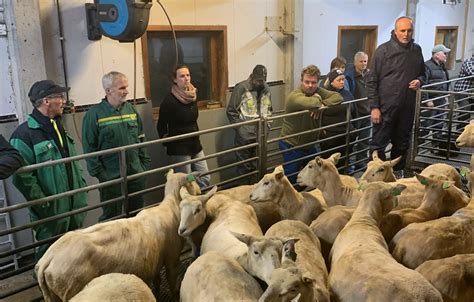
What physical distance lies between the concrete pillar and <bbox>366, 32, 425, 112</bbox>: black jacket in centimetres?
330

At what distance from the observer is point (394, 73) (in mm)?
4848

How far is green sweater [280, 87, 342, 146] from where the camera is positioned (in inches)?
180

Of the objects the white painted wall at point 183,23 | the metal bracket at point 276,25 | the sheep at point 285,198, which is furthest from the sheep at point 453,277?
the metal bracket at point 276,25

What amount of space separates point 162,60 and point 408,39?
2.74 metres

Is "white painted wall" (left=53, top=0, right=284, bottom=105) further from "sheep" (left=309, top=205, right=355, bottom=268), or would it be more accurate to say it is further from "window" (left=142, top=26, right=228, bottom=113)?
"sheep" (left=309, top=205, right=355, bottom=268)

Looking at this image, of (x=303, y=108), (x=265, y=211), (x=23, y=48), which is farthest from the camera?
(x=303, y=108)

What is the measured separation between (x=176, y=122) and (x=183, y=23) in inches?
57.3

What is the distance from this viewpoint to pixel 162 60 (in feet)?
18.0

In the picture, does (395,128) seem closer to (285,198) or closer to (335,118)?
(335,118)

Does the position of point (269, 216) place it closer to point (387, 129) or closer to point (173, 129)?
point (173, 129)

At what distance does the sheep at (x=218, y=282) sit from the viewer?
2168 millimetres

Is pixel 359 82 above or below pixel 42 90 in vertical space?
below

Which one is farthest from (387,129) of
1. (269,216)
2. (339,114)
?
(269,216)

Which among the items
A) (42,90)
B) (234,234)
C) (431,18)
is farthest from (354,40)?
(234,234)
